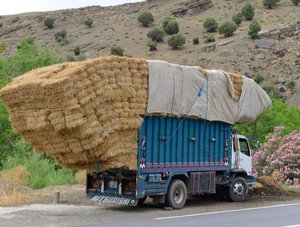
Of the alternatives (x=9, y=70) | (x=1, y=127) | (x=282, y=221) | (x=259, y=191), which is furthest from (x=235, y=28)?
(x=282, y=221)

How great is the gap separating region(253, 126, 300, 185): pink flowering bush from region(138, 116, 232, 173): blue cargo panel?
956 centimetres

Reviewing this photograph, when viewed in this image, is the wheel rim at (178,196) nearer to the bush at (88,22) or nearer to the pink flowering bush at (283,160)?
the pink flowering bush at (283,160)

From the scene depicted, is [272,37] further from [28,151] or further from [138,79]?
[138,79]

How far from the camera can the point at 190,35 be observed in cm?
9356

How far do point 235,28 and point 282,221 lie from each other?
75.2 metres

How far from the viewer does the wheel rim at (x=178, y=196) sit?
1661 cm

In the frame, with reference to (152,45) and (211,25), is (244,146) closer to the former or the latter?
(152,45)

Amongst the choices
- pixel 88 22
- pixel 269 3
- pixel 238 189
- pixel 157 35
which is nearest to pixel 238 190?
pixel 238 189

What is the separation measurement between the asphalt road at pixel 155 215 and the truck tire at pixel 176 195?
262 millimetres

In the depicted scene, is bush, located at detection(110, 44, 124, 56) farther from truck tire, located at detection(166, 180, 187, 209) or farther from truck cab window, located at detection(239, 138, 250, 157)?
truck tire, located at detection(166, 180, 187, 209)

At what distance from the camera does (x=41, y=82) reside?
14117 mm

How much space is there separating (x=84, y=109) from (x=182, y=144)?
12.6 feet

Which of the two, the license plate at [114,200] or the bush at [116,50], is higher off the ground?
the bush at [116,50]

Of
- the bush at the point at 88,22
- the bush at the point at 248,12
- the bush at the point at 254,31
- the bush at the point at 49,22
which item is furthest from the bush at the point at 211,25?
the bush at the point at 49,22
